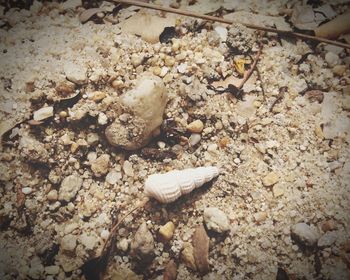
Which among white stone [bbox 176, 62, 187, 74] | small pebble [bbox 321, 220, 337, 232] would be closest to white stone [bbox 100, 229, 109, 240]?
A: white stone [bbox 176, 62, 187, 74]

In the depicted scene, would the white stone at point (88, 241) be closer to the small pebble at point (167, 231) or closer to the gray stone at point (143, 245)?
the gray stone at point (143, 245)

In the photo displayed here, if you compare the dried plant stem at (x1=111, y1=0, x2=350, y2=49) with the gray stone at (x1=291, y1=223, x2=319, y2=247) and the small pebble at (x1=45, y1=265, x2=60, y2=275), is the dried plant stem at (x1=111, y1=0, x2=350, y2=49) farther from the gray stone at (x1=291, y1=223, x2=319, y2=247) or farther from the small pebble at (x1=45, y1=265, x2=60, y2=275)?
the small pebble at (x1=45, y1=265, x2=60, y2=275)

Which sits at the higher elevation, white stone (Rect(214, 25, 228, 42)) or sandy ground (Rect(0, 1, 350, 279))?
white stone (Rect(214, 25, 228, 42))

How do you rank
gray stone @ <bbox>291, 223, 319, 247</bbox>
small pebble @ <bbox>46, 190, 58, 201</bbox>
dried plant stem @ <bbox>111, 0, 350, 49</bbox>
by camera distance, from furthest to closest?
1. dried plant stem @ <bbox>111, 0, 350, 49</bbox>
2. small pebble @ <bbox>46, 190, 58, 201</bbox>
3. gray stone @ <bbox>291, 223, 319, 247</bbox>

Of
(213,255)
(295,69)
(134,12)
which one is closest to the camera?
(213,255)

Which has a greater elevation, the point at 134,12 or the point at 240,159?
the point at 134,12

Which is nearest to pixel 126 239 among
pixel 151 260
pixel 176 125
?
pixel 151 260

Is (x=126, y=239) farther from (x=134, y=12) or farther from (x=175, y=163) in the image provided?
(x=134, y=12)
